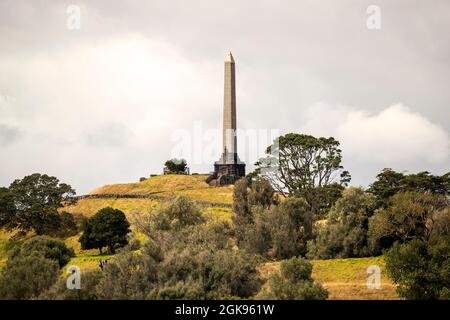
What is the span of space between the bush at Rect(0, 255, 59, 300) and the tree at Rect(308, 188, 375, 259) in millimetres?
25320

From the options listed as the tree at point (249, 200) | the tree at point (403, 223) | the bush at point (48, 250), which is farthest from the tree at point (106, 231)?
the tree at point (403, 223)

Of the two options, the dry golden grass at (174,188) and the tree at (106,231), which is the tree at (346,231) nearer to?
the tree at (106,231)

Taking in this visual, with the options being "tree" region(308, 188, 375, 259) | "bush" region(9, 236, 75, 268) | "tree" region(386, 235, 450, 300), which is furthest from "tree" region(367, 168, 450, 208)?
"bush" region(9, 236, 75, 268)

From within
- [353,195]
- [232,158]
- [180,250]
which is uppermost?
[232,158]

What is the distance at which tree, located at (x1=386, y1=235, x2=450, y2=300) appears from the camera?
50.2 metres

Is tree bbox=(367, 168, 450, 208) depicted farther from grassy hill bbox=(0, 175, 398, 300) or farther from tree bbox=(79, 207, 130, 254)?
tree bbox=(79, 207, 130, 254)

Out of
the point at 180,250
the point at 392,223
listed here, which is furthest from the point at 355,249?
the point at 180,250

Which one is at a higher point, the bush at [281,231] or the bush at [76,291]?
the bush at [281,231]

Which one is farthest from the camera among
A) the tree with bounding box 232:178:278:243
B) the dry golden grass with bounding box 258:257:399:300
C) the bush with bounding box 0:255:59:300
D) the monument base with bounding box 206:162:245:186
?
the monument base with bounding box 206:162:245:186

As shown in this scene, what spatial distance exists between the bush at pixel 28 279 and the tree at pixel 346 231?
83.1 ft

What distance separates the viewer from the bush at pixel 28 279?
161 ft
